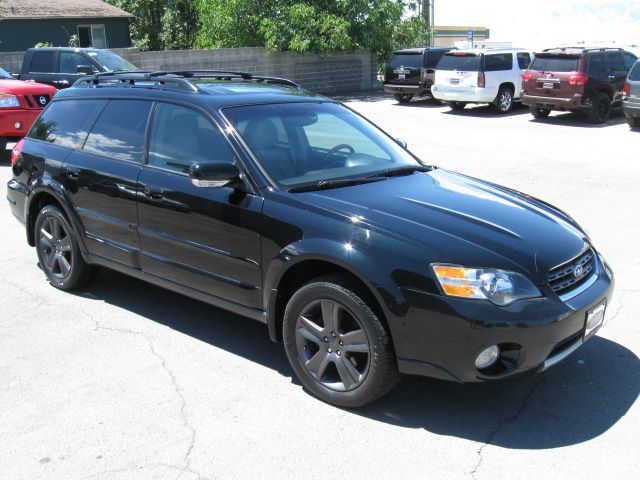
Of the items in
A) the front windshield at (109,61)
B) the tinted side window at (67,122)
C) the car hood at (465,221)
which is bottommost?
the car hood at (465,221)

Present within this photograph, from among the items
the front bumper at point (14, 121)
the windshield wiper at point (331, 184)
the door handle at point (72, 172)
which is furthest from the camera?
the front bumper at point (14, 121)

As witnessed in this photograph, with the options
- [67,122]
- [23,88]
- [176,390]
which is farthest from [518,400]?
[23,88]

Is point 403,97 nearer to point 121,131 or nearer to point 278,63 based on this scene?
point 278,63

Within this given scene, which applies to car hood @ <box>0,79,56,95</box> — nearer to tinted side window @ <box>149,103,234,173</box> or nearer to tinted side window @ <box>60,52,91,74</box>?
tinted side window @ <box>60,52,91,74</box>

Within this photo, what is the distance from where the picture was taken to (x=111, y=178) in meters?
5.21

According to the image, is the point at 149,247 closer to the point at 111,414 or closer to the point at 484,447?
the point at 111,414

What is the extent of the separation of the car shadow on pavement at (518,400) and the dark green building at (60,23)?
27335mm

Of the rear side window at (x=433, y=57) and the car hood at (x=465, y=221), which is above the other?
the rear side window at (x=433, y=57)

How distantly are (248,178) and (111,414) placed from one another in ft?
5.16

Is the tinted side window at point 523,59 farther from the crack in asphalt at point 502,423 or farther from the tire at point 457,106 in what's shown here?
the crack in asphalt at point 502,423

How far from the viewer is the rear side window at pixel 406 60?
22.6 metres

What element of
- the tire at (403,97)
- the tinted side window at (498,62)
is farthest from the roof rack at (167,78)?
the tire at (403,97)

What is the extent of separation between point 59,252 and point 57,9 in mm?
28301

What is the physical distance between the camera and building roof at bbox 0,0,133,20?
29016 millimetres
